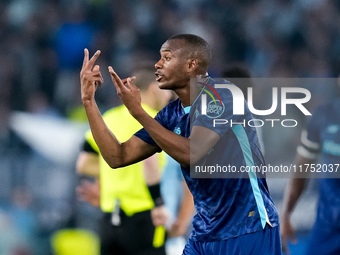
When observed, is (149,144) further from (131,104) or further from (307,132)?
(307,132)

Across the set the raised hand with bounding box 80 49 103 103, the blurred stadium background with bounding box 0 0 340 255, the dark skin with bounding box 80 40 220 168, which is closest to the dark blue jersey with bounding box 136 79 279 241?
the dark skin with bounding box 80 40 220 168

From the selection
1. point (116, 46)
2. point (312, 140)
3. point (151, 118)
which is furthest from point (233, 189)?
point (116, 46)

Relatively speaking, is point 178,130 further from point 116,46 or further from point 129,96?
point 116,46

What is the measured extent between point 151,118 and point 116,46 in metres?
7.96

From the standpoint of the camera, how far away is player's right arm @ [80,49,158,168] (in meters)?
3.90

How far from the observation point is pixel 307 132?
5258mm

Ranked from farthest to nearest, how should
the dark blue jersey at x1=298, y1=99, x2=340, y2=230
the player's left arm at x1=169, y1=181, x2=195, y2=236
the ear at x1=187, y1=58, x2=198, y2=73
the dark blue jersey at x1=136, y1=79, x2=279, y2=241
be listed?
the player's left arm at x1=169, y1=181, x2=195, y2=236 < the dark blue jersey at x1=298, y1=99, x2=340, y2=230 < the ear at x1=187, y1=58, x2=198, y2=73 < the dark blue jersey at x1=136, y1=79, x2=279, y2=241

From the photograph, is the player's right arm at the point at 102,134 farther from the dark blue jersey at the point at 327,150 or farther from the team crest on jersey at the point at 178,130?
the dark blue jersey at the point at 327,150

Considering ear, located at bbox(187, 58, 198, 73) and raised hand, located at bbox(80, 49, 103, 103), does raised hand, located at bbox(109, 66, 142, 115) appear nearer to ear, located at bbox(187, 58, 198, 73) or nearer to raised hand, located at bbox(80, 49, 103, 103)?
raised hand, located at bbox(80, 49, 103, 103)

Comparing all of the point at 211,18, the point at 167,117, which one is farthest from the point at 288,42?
the point at 167,117

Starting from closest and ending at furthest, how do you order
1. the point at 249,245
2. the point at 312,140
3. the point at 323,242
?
the point at 249,245
the point at 323,242
the point at 312,140

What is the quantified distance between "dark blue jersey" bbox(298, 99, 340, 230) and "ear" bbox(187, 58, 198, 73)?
1469mm

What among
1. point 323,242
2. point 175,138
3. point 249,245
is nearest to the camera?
point 175,138

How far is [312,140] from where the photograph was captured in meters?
5.20
